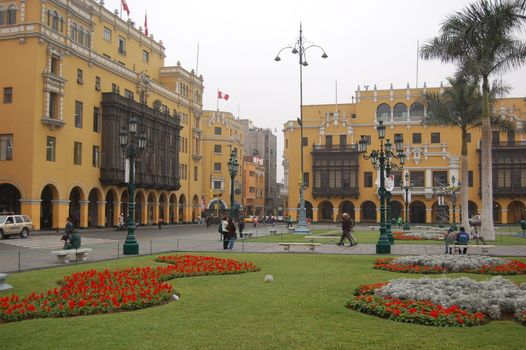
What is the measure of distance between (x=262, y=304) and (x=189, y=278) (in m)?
4.80

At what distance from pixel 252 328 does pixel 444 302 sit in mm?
3934

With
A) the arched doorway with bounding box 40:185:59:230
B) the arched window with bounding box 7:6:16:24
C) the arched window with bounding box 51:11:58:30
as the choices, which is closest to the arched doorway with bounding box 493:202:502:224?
the arched doorway with bounding box 40:185:59:230

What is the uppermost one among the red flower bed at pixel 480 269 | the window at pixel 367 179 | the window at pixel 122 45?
the window at pixel 122 45

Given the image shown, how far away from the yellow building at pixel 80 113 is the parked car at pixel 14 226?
16.7ft

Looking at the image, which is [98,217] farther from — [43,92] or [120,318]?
[120,318]

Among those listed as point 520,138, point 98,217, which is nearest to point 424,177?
point 520,138

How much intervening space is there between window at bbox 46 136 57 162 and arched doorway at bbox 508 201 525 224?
186ft

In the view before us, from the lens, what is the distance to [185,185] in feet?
234

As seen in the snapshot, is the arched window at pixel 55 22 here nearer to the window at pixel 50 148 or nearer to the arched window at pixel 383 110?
the window at pixel 50 148

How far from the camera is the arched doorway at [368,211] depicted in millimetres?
75250

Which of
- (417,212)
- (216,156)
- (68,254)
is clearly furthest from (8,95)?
(417,212)

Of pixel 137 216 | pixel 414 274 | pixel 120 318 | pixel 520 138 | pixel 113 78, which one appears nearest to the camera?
pixel 120 318

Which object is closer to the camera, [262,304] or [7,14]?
[262,304]

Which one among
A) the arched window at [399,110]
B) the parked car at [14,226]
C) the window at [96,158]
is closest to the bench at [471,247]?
the parked car at [14,226]
